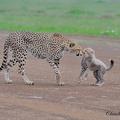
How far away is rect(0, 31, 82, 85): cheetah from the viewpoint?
47.3 feet

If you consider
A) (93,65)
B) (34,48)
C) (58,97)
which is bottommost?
(58,97)

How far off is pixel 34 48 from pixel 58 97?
239 cm

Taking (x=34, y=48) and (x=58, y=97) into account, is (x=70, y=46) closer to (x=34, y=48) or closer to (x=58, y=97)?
(x=34, y=48)

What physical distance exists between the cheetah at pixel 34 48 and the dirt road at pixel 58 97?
34 centimetres

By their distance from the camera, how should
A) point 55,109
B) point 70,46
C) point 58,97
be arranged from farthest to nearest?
point 70,46 < point 58,97 < point 55,109

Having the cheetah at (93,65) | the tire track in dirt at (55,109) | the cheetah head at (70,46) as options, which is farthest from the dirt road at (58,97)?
the cheetah head at (70,46)

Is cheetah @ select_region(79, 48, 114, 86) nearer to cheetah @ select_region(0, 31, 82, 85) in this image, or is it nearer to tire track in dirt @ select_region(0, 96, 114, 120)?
cheetah @ select_region(0, 31, 82, 85)

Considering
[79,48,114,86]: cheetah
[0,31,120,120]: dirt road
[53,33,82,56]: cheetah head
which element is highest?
[53,33,82,56]: cheetah head

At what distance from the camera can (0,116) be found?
10.4 meters

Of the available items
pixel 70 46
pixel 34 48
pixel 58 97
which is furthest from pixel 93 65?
pixel 58 97

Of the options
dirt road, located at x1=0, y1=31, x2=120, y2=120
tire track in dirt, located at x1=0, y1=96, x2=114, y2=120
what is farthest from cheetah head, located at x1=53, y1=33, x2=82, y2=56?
tire track in dirt, located at x1=0, y1=96, x2=114, y2=120

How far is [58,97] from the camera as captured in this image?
12531 mm

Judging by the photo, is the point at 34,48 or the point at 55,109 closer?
the point at 55,109

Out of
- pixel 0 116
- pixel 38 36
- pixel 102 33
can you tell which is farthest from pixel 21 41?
pixel 102 33
